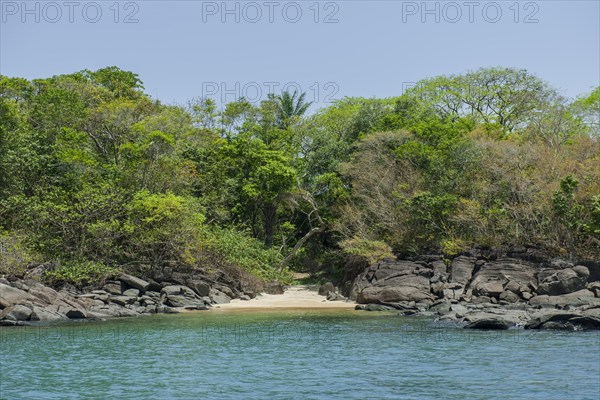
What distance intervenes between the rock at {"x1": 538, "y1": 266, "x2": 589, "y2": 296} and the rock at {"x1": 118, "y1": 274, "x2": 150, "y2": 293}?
54.3 feet

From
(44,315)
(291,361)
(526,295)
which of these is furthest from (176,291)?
(526,295)

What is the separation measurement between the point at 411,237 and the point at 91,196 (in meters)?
16.0

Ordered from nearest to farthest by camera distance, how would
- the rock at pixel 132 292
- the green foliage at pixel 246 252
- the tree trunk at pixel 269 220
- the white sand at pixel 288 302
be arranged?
the rock at pixel 132 292 → the white sand at pixel 288 302 → the green foliage at pixel 246 252 → the tree trunk at pixel 269 220

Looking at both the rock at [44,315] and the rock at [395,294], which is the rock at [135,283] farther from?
the rock at [395,294]

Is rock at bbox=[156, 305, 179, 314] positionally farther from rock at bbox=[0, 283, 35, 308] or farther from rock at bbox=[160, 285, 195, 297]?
rock at bbox=[0, 283, 35, 308]

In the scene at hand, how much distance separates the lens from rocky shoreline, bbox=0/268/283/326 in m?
25.6

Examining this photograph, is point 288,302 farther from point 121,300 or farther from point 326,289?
point 121,300

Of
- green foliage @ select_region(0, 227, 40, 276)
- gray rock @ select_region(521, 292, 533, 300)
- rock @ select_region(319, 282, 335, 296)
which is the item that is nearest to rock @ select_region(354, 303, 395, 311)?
gray rock @ select_region(521, 292, 533, 300)

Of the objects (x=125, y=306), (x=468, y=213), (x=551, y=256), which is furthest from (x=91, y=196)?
(x=551, y=256)

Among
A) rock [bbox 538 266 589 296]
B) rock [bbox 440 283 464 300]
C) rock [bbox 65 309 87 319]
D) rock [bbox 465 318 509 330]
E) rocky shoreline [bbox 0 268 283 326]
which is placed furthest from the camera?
rock [bbox 440 283 464 300]

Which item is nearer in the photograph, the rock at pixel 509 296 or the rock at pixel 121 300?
the rock at pixel 121 300

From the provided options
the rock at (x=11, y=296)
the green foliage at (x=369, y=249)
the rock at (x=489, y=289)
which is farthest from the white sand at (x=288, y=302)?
the rock at (x=11, y=296)

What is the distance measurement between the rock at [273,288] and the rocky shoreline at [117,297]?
4.29 feet

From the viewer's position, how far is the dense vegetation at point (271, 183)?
33.3m
